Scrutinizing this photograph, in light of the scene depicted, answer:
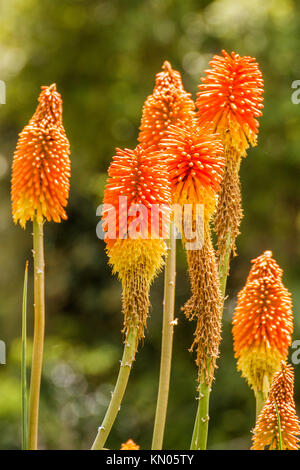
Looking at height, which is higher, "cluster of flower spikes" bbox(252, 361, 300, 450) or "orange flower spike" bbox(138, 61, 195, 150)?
"orange flower spike" bbox(138, 61, 195, 150)

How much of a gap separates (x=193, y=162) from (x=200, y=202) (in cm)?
9

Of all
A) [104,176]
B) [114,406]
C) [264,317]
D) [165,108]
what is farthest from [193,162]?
[104,176]

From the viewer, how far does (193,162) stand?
1298 millimetres

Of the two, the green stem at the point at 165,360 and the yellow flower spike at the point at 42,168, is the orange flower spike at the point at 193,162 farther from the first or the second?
the yellow flower spike at the point at 42,168

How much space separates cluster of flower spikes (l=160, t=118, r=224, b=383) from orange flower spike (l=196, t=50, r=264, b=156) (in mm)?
72

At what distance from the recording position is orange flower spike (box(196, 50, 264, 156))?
4.68 feet

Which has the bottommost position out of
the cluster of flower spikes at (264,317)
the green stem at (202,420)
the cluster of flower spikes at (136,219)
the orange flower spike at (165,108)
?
the green stem at (202,420)

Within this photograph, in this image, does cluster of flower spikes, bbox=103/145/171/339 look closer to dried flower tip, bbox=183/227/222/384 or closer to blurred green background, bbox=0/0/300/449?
dried flower tip, bbox=183/227/222/384

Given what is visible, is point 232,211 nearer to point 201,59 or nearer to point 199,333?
point 199,333

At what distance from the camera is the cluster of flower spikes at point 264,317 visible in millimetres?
1407

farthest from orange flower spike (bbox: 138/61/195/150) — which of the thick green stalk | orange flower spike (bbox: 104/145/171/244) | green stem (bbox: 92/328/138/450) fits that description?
the thick green stalk

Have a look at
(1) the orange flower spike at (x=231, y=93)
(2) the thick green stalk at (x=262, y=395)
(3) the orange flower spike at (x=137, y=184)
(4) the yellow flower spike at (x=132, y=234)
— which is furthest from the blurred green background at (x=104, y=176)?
(3) the orange flower spike at (x=137, y=184)

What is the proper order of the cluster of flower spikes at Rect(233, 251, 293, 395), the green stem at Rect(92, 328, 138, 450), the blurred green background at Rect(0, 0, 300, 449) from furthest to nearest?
the blurred green background at Rect(0, 0, 300, 449), the cluster of flower spikes at Rect(233, 251, 293, 395), the green stem at Rect(92, 328, 138, 450)

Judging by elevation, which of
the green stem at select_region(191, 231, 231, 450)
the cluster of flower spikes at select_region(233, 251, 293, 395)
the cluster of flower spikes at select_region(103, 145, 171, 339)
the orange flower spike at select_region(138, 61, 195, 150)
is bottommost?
the green stem at select_region(191, 231, 231, 450)
